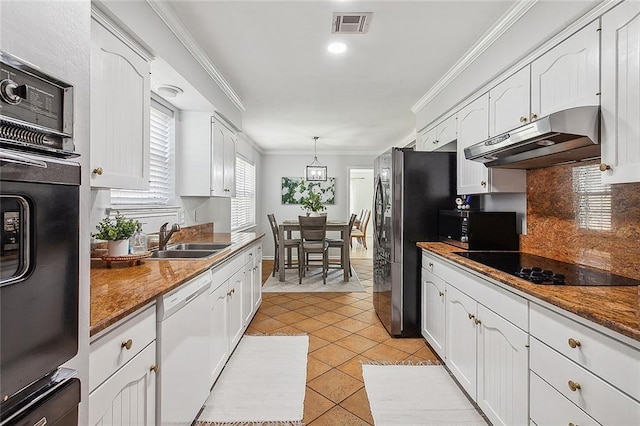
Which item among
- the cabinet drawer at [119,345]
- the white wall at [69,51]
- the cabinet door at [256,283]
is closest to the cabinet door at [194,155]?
the cabinet door at [256,283]

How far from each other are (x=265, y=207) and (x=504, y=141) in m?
6.11

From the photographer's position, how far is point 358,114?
452 cm

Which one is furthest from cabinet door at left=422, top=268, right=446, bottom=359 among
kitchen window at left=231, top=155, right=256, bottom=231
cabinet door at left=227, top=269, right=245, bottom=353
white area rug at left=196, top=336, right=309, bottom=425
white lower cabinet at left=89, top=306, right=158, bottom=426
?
kitchen window at left=231, top=155, right=256, bottom=231

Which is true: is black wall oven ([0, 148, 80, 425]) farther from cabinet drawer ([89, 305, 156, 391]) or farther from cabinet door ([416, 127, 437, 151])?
cabinet door ([416, 127, 437, 151])

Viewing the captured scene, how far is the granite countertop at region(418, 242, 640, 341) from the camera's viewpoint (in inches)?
38.9

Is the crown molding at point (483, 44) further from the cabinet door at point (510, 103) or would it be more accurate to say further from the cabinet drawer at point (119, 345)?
the cabinet drawer at point (119, 345)

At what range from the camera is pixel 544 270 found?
168 centimetres

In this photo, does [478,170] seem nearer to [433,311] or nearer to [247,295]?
[433,311]

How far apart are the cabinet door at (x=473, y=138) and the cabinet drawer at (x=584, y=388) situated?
4.62 ft

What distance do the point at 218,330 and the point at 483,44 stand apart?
2744mm

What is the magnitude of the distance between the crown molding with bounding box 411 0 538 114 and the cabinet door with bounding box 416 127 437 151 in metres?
0.36

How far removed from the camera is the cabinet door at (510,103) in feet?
6.65

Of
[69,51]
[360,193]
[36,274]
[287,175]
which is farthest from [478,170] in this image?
[360,193]

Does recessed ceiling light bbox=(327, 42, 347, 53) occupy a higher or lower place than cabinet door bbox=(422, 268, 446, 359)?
higher
